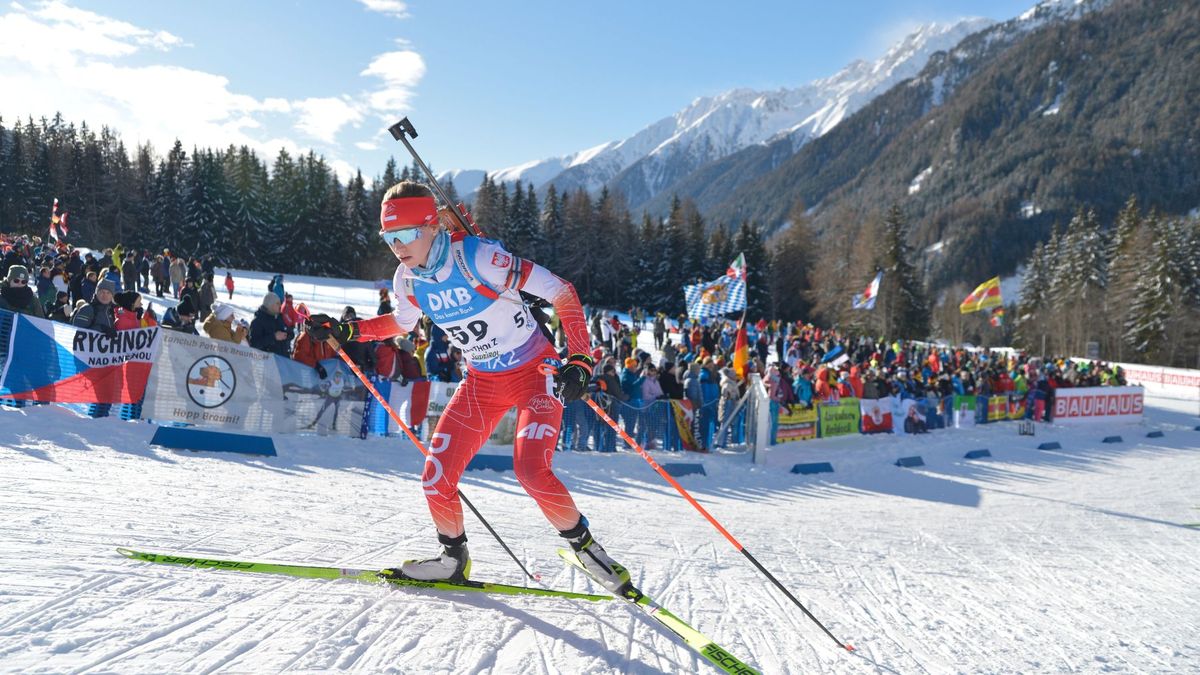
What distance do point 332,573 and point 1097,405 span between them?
81.1ft

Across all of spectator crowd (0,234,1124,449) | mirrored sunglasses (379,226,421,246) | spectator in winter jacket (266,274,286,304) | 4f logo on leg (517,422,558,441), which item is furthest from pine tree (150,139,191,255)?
4f logo on leg (517,422,558,441)

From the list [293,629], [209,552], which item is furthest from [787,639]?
[209,552]

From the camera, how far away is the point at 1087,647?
3941 millimetres

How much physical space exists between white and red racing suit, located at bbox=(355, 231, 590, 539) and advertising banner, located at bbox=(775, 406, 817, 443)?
33.4ft

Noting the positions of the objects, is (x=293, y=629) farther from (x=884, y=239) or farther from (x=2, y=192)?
(x=2, y=192)

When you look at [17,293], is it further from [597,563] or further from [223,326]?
[597,563]

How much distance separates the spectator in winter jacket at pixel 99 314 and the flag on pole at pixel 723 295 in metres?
17.5

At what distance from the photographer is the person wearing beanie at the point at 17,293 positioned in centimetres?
812

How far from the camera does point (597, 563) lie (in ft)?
12.2

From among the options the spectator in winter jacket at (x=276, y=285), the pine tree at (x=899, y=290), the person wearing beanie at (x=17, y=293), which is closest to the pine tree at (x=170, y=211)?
the spectator in winter jacket at (x=276, y=285)

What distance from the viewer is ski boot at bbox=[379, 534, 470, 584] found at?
3.73 meters

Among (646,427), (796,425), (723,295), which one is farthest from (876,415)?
(723,295)

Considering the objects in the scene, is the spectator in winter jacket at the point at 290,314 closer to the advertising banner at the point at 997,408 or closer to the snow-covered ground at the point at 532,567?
the snow-covered ground at the point at 532,567

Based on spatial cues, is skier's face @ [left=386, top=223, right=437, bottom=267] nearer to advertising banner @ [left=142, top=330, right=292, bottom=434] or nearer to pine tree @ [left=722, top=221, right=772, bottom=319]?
advertising banner @ [left=142, top=330, right=292, bottom=434]
